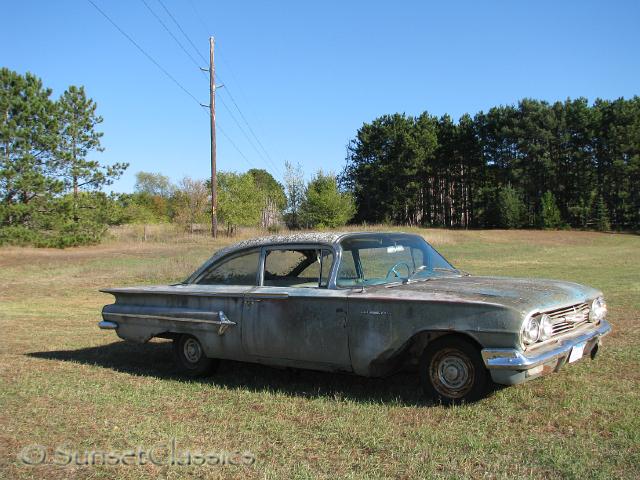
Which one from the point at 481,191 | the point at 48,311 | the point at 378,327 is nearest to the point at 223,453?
the point at 378,327

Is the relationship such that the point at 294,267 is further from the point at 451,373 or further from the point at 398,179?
the point at 398,179

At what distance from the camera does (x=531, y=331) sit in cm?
430

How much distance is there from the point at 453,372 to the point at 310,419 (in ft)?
3.94

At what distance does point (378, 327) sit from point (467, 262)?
67.9ft

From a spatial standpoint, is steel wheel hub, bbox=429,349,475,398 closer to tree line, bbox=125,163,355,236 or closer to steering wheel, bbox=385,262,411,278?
steering wheel, bbox=385,262,411,278

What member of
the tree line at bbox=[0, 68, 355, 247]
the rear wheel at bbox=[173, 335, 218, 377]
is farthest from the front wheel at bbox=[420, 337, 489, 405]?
the tree line at bbox=[0, 68, 355, 247]

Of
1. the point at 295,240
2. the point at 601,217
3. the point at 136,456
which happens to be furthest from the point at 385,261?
the point at 601,217

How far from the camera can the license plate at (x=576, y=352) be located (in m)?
4.64

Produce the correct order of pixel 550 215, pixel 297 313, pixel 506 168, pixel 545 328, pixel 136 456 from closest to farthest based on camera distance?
pixel 136 456, pixel 545 328, pixel 297 313, pixel 550 215, pixel 506 168

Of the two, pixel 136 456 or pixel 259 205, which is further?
pixel 259 205

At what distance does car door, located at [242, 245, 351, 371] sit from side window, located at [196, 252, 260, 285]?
13 centimetres

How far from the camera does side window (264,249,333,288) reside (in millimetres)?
5546

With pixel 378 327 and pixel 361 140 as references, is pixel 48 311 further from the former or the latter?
pixel 361 140

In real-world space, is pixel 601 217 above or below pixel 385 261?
above
